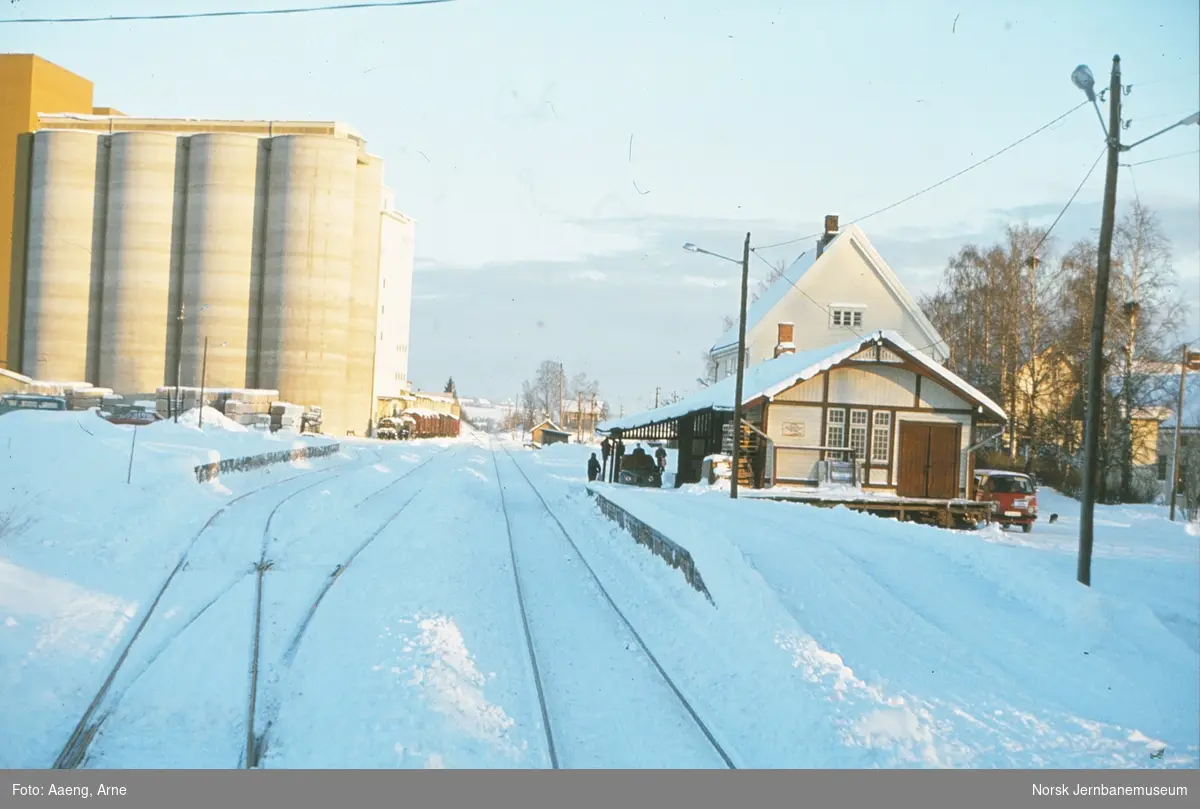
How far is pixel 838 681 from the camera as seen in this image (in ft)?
30.6

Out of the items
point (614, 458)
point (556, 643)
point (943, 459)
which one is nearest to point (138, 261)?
point (614, 458)

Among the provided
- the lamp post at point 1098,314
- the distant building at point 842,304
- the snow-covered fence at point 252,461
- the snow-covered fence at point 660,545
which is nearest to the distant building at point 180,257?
the snow-covered fence at point 252,461

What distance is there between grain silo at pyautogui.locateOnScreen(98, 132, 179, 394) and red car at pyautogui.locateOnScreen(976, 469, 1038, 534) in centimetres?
5309

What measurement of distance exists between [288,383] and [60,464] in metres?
50.9

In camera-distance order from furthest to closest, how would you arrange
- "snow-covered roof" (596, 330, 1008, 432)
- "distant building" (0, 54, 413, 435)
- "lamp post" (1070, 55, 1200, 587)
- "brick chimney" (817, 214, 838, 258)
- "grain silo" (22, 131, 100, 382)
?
1. "grain silo" (22, 131, 100, 382)
2. "distant building" (0, 54, 413, 435)
3. "brick chimney" (817, 214, 838, 258)
4. "snow-covered roof" (596, 330, 1008, 432)
5. "lamp post" (1070, 55, 1200, 587)

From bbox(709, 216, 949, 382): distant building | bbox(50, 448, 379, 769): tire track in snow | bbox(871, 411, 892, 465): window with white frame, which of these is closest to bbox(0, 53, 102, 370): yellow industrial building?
bbox(709, 216, 949, 382): distant building

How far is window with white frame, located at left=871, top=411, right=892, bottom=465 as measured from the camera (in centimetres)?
3359

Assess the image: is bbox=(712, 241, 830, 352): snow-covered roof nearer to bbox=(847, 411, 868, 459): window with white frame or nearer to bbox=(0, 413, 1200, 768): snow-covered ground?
bbox=(847, 411, 868, 459): window with white frame

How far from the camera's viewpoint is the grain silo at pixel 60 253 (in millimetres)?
67875

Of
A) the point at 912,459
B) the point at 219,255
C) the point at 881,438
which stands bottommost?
the point at 912,459
